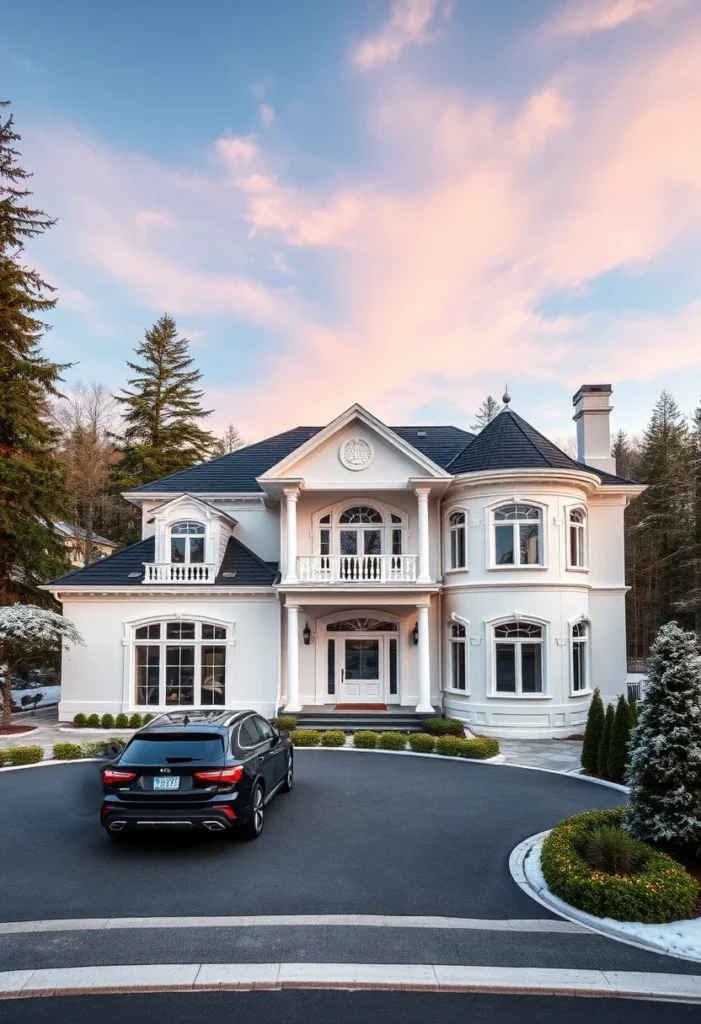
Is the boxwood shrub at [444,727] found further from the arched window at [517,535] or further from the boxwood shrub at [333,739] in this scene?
the arched window at [517,535]

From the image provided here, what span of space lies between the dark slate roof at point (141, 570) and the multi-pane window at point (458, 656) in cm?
545

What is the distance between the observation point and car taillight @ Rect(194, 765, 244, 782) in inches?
286

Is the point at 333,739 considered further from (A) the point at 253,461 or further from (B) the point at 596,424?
(B) the point at 596,424

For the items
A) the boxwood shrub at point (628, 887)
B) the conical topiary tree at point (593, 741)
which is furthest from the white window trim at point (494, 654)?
the boxwood shrub at point (628, 887)

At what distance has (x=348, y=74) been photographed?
509 inches

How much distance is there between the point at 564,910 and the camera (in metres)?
5.87

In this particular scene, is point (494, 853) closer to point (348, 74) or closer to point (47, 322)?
point (348, 74)

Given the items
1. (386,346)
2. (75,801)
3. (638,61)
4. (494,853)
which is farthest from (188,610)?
(638,61)

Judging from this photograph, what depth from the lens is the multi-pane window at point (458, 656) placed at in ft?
58.2

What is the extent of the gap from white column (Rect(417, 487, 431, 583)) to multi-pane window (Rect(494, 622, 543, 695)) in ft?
8.04

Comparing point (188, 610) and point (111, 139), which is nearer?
point (111, 139)

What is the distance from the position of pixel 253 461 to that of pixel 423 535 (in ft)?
23.5

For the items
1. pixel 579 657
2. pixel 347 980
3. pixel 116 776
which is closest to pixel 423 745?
pixel 579 657

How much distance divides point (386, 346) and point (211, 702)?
11.4 meters
